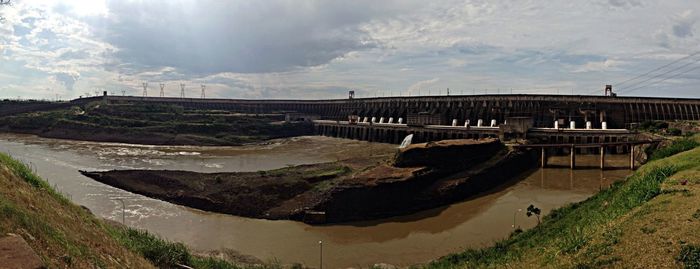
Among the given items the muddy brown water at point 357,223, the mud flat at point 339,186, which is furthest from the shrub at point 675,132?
the mud flat at point 339,186

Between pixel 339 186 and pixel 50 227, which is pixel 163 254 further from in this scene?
pixel 339 186

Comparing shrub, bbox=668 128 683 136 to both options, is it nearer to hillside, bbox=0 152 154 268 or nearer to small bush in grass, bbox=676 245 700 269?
small bush in grass, bbox=676 245 700 269

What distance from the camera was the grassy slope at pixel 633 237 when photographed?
400 inches

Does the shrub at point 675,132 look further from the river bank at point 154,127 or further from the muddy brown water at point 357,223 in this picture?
the river bank at point 154,127

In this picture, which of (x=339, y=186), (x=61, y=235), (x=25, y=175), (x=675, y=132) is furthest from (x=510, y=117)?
(x=61, y=235)

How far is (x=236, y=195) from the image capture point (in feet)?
105

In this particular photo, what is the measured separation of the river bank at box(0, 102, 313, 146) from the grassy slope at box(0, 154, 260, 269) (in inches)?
2516

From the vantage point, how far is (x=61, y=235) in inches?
426

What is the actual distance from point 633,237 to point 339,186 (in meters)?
20.5

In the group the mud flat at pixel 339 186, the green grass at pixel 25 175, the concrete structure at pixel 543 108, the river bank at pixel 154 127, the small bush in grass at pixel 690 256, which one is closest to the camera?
the small bush in grass at pixel 690 256

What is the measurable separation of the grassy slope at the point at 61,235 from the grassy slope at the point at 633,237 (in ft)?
36.1

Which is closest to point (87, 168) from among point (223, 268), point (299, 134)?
point (223, 268)

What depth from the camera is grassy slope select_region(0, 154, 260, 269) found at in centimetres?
940

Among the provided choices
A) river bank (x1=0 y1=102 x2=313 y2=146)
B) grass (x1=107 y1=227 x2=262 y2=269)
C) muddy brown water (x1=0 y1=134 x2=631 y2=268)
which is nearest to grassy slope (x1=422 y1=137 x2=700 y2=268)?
muddy brown water (x1=0 y1=134 x2=631 y2=268)
